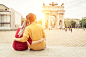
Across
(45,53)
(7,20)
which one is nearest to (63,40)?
(45,53)

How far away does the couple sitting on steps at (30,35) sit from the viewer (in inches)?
133

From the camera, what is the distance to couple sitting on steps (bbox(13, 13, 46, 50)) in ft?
11.1

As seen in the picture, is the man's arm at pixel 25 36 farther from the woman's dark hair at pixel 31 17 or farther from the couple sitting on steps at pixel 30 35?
the woman's dark hair at pixel 31 17

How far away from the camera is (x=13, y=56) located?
3.03m

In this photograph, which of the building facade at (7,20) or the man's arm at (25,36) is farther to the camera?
the building facade at (7,20)

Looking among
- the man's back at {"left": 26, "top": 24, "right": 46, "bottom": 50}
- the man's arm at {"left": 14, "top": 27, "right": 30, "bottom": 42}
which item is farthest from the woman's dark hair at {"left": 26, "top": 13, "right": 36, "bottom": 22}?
the man's arm at {"left": 14, "top": 27, "right": 30, "bottom": 42}

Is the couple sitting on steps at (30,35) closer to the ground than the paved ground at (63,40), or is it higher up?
higher up

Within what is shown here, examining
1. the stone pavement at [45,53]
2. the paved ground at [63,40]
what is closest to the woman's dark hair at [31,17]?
the stone pavement at [45,53]

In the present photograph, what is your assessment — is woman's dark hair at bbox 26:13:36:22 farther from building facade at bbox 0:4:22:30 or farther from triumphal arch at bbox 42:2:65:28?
triumphal arch at bbox 42:2:65:28

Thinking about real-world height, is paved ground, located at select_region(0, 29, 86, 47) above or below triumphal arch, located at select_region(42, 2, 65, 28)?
below

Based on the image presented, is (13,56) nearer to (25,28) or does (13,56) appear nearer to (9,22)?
(25,28)

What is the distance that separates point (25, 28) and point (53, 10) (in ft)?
223

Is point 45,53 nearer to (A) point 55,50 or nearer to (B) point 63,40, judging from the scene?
(A) point 55,50

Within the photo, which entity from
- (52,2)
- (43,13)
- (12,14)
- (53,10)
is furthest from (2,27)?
(52,2)
